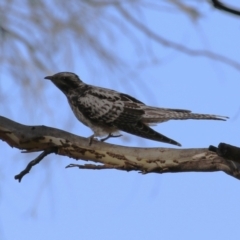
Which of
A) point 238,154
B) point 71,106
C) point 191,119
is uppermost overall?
point 71,106

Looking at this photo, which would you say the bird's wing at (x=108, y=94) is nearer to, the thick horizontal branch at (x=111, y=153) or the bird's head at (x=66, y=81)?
the bird's head at (x=66, y=81)

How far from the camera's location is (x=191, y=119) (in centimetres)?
263

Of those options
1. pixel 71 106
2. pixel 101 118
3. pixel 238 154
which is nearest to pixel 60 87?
pixel 71 106

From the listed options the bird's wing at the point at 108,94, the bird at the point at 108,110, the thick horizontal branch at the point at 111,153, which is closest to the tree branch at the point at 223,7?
the thick horizontal branch at the point at 111,153

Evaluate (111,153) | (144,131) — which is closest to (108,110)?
(144,131)

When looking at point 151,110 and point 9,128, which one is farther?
point 151,110

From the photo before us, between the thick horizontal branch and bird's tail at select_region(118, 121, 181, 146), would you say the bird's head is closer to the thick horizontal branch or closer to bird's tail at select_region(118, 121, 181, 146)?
bird's tail at select_region(118, 121, 181, 146)

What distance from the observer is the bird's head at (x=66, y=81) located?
3.20 metres

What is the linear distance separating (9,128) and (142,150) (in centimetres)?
48

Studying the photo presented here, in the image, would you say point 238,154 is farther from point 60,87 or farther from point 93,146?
point 60,87

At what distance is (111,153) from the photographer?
7.64 feet

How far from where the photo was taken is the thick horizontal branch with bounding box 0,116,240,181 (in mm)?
2162

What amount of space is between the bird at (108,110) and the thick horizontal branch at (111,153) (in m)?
0.41

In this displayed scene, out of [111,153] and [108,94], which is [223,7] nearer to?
[111,153]
